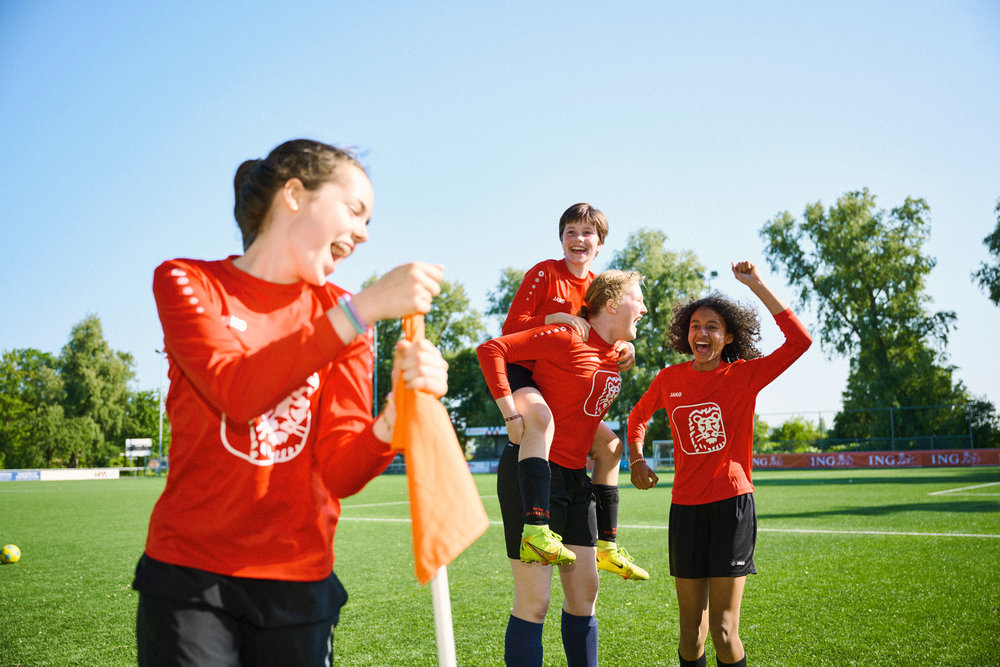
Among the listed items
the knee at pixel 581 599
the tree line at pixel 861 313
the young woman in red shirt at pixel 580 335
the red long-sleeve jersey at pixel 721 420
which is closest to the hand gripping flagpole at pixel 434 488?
the young woman in red shirt at pixel 580 335

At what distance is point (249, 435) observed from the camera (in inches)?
64.8

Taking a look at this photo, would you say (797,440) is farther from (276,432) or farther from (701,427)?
(276,432)

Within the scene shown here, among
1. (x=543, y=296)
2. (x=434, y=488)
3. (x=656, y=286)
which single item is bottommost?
(x=434, y=488)

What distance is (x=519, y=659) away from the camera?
3.35 m

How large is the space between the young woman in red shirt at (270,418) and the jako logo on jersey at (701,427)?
245 centimetres

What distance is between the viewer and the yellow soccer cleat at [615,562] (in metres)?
3.82

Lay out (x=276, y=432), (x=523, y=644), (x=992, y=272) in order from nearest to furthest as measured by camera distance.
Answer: (x=276, y=432)
(x=523, y=644)
(x=992, y=272)

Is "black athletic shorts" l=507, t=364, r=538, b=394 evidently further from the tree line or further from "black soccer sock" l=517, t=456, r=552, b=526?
the tree line

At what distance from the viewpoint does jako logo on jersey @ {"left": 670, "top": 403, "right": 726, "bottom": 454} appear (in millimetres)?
3781

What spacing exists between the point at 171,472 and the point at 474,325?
62058 millimetres

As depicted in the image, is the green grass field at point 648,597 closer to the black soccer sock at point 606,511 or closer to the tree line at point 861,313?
the black soccer sock at point 606,511

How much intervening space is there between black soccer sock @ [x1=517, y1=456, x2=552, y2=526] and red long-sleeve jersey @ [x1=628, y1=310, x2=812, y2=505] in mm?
862

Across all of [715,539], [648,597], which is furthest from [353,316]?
[648,597]

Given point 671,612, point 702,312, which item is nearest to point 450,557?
point 702,312
